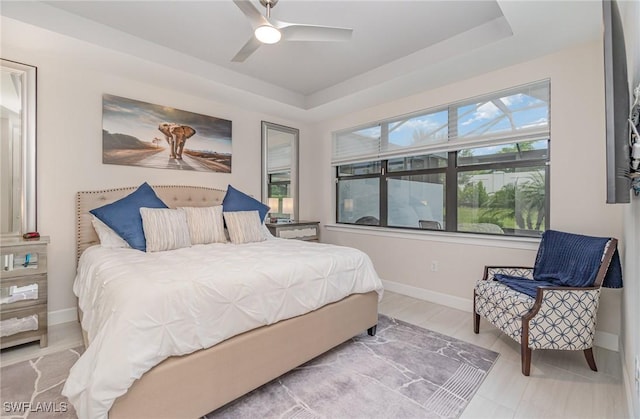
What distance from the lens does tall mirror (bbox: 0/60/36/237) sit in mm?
2475

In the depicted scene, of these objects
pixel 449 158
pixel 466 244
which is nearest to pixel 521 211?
pixel 466 244

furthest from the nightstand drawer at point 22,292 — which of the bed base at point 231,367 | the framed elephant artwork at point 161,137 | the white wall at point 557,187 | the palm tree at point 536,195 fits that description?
the palm tree at point 536,195

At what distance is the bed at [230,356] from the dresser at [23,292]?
329 mm

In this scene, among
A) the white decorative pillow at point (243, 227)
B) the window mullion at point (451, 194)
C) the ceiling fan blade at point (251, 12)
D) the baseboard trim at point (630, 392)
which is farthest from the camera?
the window mullion at point (451, 194)

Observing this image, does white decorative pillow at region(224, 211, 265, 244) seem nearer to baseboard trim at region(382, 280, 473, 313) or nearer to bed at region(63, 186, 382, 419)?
bed at region(63, 186, 382, 419)

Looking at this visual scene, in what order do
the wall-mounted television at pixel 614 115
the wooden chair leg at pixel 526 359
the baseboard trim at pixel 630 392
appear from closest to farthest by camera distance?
1. the wall-mounted television at pixel 614 115
2. the baseboard trim at pixel 630 392
3. the wooden chair leg at pixel 526 359

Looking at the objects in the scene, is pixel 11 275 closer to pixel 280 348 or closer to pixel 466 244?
pixel 280 348

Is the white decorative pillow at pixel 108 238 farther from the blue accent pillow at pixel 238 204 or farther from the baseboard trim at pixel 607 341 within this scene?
the baseboard trim at pixel 607 341

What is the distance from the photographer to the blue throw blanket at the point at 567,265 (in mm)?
2006

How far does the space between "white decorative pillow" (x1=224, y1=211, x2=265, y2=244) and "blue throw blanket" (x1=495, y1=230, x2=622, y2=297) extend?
2.40 metres

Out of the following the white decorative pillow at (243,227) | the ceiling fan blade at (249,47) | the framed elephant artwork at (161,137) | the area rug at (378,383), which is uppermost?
the ceiling fan blade at (249,47)

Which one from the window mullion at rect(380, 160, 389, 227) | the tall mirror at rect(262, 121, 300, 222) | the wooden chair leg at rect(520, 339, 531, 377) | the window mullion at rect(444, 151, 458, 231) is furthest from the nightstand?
the wooden chair leg at rect(520, 339, 531, 377)

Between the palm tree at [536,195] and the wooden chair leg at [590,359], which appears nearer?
the wooden chair leg at [590,359]

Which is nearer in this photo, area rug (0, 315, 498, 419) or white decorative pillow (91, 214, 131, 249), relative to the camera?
area rug (0, 315, 498, 419)
